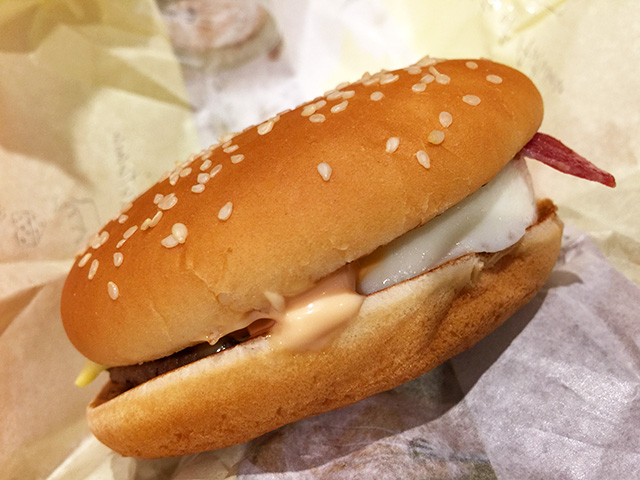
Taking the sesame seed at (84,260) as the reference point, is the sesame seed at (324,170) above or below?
above

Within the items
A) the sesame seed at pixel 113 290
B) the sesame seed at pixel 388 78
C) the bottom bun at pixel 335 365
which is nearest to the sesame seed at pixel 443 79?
the sesame seed at pixel 388 78

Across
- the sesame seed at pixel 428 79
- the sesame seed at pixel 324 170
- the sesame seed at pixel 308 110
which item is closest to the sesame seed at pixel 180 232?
the sesame seed at pixel 324 170

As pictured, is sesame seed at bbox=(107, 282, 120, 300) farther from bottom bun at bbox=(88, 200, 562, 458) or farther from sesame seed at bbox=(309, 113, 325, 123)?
sesame seed at bbox=(309, 113, 325, 123)

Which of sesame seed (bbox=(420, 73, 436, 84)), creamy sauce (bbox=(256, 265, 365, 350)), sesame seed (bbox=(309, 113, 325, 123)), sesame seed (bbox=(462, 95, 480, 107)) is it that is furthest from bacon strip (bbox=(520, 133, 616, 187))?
creamy sauce (bbox=(256, 265, 365, 350))

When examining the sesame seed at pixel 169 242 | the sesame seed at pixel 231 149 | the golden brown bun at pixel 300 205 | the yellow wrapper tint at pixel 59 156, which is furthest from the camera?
the yellow wrapper tint at pixel 59 156

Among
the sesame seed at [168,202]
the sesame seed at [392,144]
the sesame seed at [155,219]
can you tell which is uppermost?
the sesame seed at [392,144]

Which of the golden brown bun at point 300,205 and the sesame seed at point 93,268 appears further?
the sesame seed at point 93,268

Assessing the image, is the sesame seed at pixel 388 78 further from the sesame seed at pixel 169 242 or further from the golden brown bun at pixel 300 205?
the sesame seed at pixel 169 242

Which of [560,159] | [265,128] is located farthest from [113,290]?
[560,159]

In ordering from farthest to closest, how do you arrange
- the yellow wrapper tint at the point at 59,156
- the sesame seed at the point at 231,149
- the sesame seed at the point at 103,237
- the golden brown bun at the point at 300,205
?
the yellow wrapper tint at the point at 59,156 < the sesame seed at the point at 103,237 < the sesame seed at the point at 231,149 < the golden brown bun at the point at 300,205
